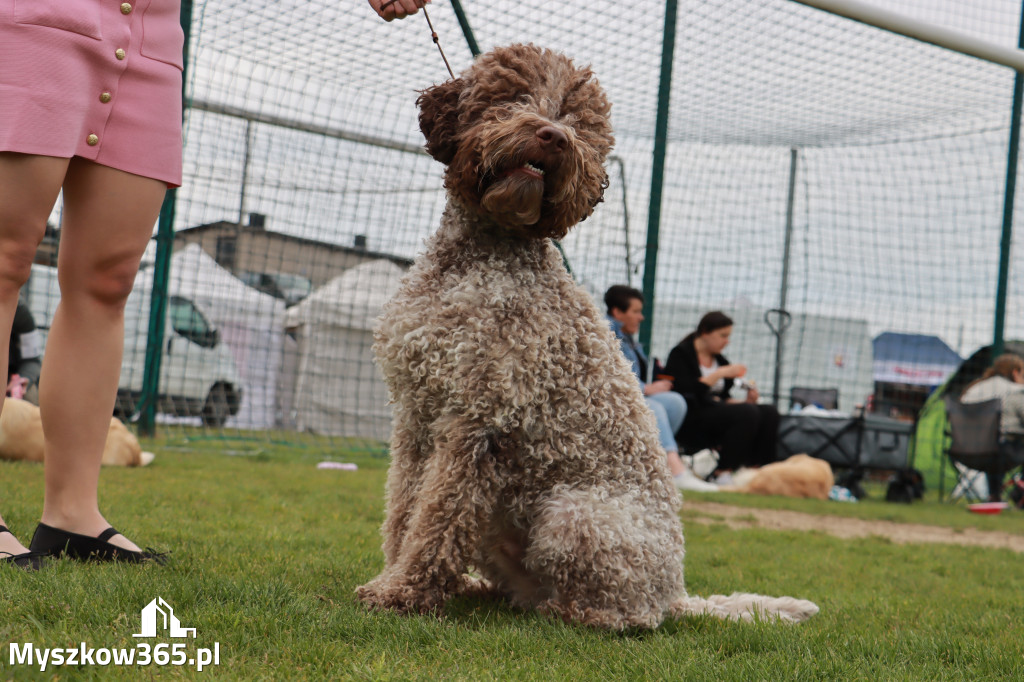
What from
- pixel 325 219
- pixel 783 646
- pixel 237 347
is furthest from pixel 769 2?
pixel 237 347

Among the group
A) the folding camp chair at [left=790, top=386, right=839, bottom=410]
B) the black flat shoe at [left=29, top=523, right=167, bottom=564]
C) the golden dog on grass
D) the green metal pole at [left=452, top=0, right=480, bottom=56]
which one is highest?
the green metal pole at [left=452, top=0, right=480, bottom=56]

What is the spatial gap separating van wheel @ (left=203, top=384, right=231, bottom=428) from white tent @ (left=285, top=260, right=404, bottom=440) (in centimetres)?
95

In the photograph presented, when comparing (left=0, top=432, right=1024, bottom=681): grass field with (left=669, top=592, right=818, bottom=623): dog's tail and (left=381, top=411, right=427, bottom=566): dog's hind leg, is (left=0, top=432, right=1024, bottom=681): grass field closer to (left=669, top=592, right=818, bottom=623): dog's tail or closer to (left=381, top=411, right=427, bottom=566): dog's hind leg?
(left=669, top=592, right=818, bottom=623): dog's tail

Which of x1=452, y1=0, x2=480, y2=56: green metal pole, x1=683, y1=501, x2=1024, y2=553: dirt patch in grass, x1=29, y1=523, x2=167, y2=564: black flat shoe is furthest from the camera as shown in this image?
x1=683, y1=501, x2=1024, y2=553: dirt patch in grass

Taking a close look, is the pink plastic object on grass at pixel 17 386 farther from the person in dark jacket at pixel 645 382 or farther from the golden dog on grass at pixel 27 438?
the person in dark jacket at pixel 645 382

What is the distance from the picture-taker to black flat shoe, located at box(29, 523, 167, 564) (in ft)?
8.45

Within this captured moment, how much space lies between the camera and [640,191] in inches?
312

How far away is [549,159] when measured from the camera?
237 centimetres

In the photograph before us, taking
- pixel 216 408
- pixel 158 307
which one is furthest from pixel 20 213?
pixel 216 408

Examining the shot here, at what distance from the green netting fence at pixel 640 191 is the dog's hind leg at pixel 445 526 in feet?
13.1

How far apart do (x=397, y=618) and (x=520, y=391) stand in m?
0.71

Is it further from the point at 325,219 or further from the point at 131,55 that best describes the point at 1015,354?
the point at 131,55

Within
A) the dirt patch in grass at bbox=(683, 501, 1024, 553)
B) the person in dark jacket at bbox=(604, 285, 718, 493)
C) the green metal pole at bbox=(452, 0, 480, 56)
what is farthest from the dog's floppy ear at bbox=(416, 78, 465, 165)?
the person in dark jacket at bbox=(604, 285, 718, 493)

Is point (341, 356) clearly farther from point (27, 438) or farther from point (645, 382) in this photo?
point (27, 438)
